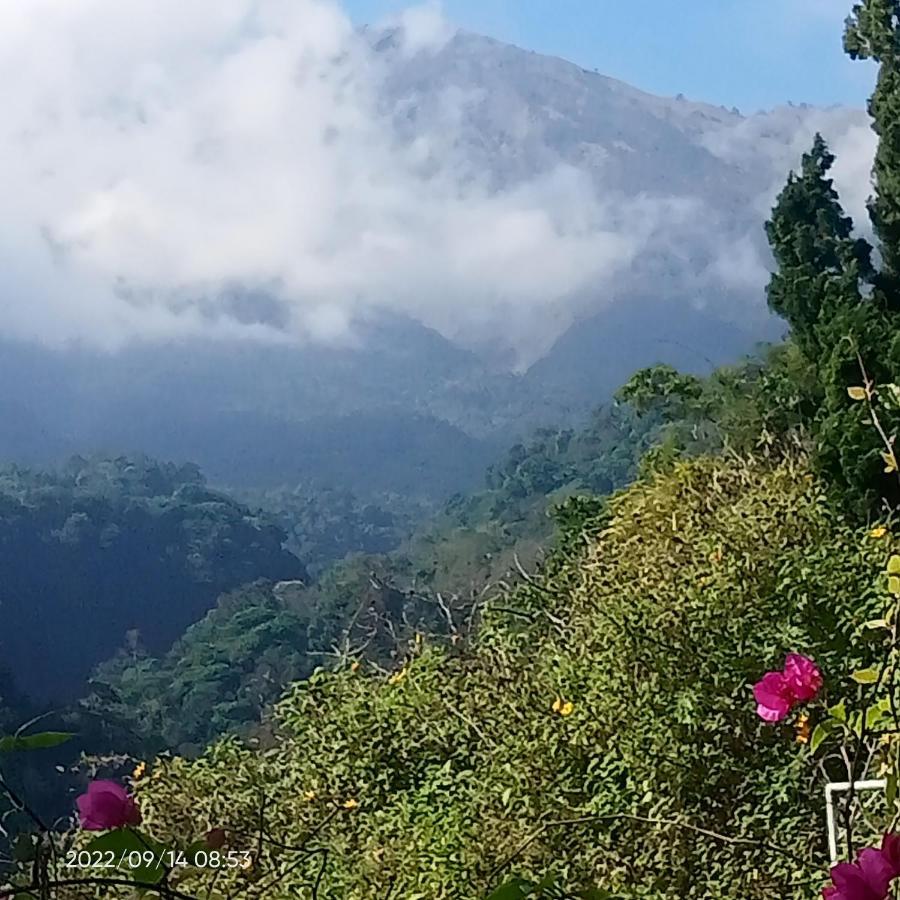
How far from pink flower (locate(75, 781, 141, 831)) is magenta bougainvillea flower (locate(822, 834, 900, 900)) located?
43 cm

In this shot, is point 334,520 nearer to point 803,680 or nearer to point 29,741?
point 803,680

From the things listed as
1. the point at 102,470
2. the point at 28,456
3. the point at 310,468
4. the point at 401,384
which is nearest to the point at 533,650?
the point at 102,470

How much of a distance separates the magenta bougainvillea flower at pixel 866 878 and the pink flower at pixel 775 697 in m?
0.37

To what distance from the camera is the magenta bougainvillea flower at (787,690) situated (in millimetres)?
1104

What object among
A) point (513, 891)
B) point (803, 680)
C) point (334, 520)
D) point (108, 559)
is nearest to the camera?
point (513, 891)

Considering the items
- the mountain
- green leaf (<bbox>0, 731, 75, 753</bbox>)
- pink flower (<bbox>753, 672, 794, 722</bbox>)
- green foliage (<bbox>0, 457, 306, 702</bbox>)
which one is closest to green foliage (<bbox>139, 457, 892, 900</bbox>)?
pink flower (<bbox>753, 672, 794, 722</bbox>)

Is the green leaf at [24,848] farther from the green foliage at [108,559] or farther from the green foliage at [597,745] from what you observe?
the green foliage at [108,559]

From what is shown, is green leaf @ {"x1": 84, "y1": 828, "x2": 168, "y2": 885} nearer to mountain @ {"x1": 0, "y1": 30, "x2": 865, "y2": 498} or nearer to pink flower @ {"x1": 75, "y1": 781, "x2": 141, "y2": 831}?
pink flower @ {"x1": 75, "y1": 781, "x2": 141, "y2": 831}

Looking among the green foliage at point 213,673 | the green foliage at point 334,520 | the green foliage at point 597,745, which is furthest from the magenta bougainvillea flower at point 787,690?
the green foliage at point 334,520

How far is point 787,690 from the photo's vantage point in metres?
1.11

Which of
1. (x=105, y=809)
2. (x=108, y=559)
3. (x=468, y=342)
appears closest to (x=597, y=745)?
(x=105, y=809)

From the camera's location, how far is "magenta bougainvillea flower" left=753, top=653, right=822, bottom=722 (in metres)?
1.10

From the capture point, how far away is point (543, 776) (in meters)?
2.86

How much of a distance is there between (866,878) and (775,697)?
40 cm
